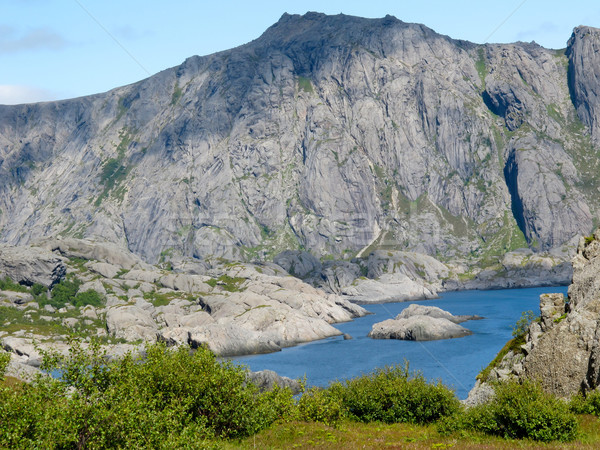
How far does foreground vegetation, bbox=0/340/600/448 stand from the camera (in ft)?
67.2

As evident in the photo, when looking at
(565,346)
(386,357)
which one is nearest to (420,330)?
(386,357)

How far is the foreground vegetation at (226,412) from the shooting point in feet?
67.2

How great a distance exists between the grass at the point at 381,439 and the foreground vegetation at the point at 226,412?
0.29 ft

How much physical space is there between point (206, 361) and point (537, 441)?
18585mm

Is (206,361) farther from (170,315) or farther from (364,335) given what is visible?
(170,315)

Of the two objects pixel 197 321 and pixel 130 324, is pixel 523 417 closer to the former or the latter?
pixel 197 321

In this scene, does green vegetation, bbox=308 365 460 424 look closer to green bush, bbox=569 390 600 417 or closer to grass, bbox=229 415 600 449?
grass, bbox=229 415 600 449

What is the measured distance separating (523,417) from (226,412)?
52.6 feet

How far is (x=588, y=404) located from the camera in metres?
32.9

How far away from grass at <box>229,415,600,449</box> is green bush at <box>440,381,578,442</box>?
776 millimetres

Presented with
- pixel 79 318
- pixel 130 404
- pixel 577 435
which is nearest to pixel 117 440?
pixel 130 404

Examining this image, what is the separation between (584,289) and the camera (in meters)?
41.0

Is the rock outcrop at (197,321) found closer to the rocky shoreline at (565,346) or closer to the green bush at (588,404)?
the rocky shoreline at (565,346)

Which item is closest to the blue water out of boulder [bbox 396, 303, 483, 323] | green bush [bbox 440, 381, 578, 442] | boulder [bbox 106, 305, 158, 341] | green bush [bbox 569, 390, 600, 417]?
boulder [bbox 396, 303, 483, 323]
